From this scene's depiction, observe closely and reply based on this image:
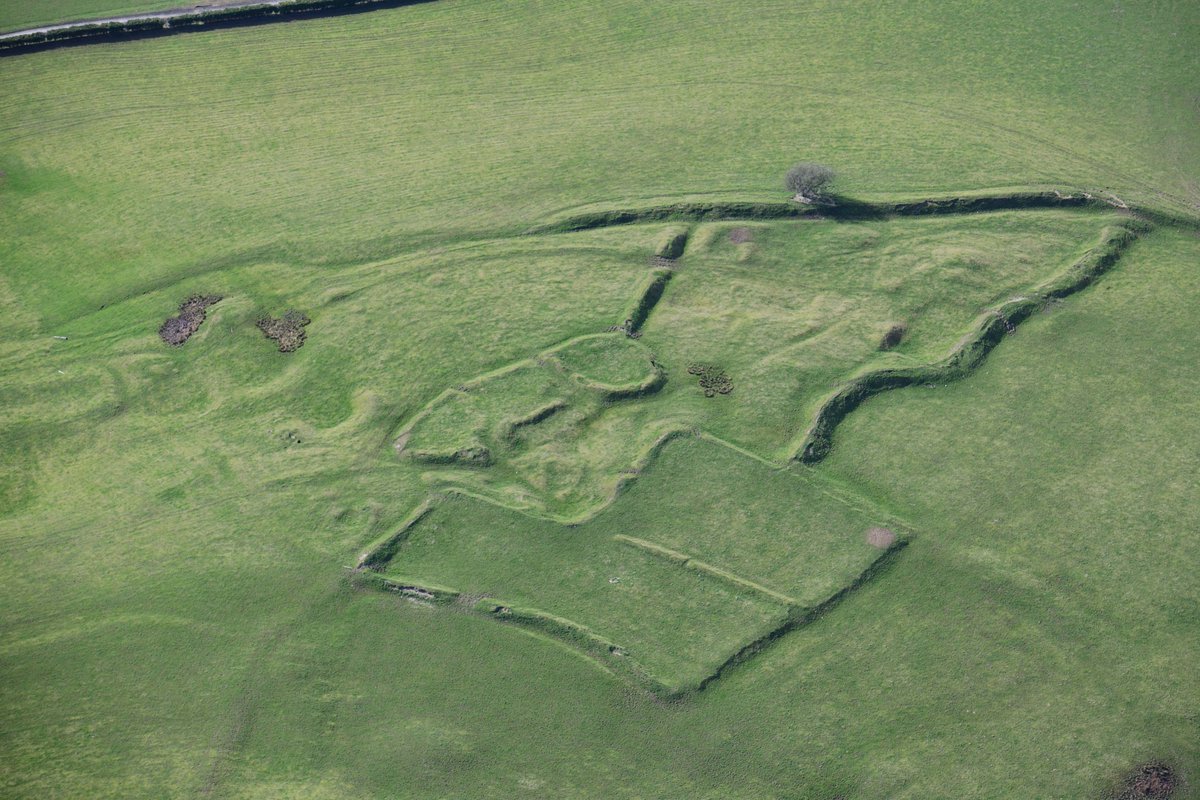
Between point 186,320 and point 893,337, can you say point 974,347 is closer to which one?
point 893,337

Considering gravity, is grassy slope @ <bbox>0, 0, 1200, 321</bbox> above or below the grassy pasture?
above

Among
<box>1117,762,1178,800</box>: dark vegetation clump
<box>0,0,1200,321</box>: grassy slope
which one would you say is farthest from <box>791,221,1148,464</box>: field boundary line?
<box>1117,762,1178,800</box>: dark vegetation clump

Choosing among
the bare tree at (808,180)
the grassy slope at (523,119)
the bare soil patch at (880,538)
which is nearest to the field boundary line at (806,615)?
the bare soil patch at (880,538)

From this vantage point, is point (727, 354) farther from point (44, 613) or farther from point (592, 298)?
point (44, 613)

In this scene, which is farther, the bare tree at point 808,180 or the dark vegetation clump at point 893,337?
the bare tree at point 808,180

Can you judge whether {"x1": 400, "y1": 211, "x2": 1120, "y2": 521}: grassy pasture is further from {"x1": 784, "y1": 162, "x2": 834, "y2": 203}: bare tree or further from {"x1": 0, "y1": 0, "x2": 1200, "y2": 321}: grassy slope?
{"x1": 0, "y1": 0, "x2": 1200, "y2": 321}: grassy slope

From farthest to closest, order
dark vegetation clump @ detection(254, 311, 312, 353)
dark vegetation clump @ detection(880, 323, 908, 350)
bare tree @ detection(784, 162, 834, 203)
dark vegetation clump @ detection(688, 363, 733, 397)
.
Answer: bare tree @ detection(784, 162, 834, 203) → dark vegetation clump @ detection(254, 311, 312, 353) → dark vegetation clump @ detection(880, 323, 908, 350) → dark vegetation clump @ detection(688, 363, 733, 397)

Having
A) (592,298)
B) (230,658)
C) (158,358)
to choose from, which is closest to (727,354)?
(592,298)

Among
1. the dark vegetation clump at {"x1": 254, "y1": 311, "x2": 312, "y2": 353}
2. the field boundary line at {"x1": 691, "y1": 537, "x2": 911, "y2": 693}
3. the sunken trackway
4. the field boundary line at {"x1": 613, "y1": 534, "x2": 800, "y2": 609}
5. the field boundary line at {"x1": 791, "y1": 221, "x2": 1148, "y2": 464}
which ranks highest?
the sunken trackway

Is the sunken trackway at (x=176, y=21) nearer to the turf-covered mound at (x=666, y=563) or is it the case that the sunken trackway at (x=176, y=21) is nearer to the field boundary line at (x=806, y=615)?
the turf-covered mound at (x=666, y=563)
